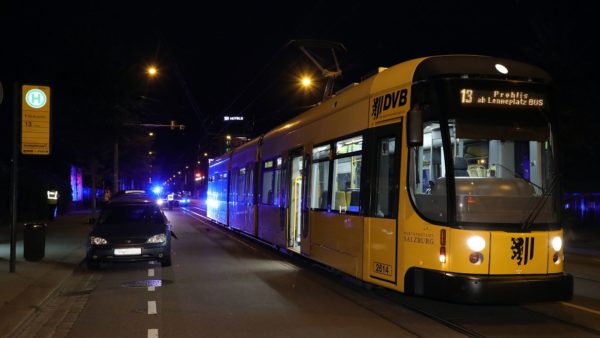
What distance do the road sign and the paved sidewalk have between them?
2.52 m

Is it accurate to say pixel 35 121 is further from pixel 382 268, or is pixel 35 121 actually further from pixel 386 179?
A: pixel 382 268

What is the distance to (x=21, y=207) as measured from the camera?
30469mm

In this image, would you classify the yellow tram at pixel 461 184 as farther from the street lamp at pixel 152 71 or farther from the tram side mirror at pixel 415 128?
the street lamp at pixel 152 71

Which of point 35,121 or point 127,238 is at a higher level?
point 35,121

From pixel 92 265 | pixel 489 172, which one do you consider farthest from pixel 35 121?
pixel 489 172

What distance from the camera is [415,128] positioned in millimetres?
7473

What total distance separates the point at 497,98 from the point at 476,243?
189cm

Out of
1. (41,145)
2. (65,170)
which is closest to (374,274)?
(41,145)

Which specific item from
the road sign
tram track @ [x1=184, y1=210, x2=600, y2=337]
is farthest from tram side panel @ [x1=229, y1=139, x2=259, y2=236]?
tram track @ [x1=184, y1=210, x2=600, y2=337]

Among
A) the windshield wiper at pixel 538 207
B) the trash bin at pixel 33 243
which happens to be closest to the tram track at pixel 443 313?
the windshield wiper at pixel 538 207

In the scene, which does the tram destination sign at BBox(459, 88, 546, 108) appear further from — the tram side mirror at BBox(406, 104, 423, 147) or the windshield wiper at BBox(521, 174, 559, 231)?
the windshield wiper at BBox(521, 174, 559, 231)

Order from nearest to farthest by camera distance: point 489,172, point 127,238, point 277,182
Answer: point 489,172 < point 127,238 < point 277,182

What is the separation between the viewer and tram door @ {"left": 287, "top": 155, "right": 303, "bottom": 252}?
541 inches

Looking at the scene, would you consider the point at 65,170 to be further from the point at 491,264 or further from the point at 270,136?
the point at 491,264
